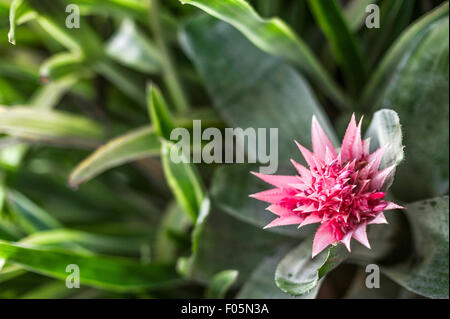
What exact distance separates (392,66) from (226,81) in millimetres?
233

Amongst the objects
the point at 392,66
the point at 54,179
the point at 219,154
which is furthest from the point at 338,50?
the point at 54,179

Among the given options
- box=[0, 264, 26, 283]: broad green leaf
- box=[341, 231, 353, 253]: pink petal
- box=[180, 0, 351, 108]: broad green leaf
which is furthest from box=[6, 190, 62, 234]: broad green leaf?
box=[341, 231, 353, 253]: pink petal

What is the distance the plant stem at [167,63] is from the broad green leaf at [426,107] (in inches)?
12.9

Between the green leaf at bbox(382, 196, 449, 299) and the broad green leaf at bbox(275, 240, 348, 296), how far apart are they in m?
0.11

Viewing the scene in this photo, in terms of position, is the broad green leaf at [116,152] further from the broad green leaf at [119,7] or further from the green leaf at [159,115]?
the broad green leaf at [119,7]

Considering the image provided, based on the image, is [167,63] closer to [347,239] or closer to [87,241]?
[87,241]

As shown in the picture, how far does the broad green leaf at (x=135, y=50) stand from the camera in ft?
2.47

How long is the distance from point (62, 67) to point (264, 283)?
18.3 inches

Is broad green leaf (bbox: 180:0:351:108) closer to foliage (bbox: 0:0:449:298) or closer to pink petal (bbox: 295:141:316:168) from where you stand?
foliage (bbox: 0:0:449:298)

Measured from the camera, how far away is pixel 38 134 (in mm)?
688

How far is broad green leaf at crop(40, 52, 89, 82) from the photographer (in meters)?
0.72

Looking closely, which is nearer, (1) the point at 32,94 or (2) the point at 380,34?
(2) the point at 380,34

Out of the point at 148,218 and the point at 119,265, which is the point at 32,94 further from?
the point at 119,265
